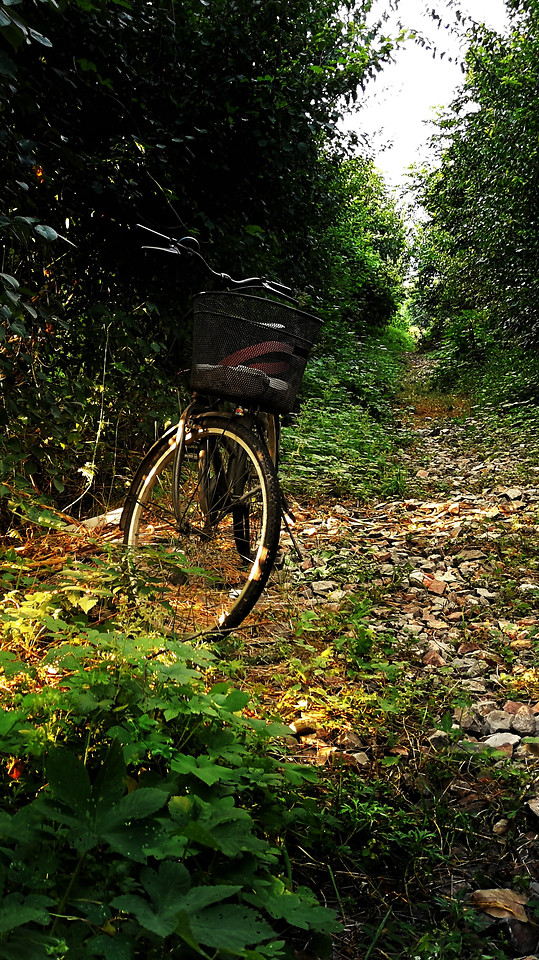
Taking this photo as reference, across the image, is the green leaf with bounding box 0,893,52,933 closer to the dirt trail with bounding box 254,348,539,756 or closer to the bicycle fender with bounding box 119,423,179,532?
the dirt trail with bounding box 254,348,539,756

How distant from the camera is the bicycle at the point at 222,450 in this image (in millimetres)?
2600

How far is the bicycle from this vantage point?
260 centimetres

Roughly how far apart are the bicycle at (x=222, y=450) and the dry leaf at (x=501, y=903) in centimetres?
127

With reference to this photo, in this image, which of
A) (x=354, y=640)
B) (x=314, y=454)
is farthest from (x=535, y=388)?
(x=354, y=640)

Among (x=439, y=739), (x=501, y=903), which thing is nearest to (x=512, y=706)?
(x=439, y=739)

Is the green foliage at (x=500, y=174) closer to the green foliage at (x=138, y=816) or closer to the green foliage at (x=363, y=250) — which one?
the green foliage at (x=363, y=250)

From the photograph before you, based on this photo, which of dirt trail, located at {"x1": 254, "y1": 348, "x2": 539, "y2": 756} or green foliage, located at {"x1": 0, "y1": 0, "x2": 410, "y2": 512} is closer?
dirt trail, located at {"x1": 254, "y1": 348, "x2": 539, "y2": 756}

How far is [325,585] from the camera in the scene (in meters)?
3.57

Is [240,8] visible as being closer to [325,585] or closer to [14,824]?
[325,585]

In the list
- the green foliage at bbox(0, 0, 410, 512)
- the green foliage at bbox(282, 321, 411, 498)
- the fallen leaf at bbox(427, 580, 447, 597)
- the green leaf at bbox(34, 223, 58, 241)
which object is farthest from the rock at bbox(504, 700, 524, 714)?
the green foliage at bbox(282, 321, 411, 498)

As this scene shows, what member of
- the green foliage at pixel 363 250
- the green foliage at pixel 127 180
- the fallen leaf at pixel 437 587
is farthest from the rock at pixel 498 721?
the green foliage at pixel 363 250

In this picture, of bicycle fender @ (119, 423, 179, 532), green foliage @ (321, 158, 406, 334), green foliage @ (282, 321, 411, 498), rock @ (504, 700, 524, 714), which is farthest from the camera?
green foliage @ (321, 158, 406, 334)

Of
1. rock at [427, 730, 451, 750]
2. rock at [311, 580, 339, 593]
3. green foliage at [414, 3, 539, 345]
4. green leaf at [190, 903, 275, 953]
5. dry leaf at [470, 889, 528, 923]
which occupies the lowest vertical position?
dry leaf at [470, 889, 528, 923]

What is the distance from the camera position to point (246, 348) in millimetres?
2668
